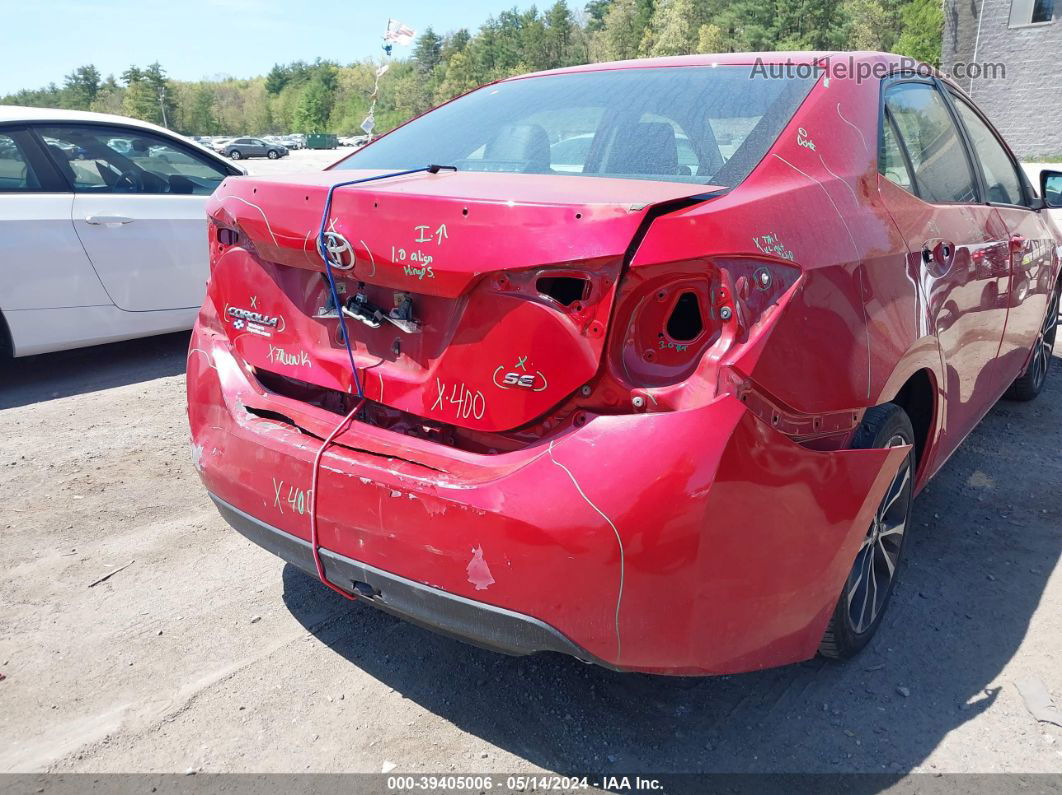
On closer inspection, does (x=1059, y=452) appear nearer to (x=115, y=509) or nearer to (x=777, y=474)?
(x=777, y=474)

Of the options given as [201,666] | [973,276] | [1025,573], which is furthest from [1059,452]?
[201,666]

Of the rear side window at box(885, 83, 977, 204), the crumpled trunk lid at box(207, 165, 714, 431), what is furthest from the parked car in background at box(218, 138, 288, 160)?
the crumpled trunk lid at box(207, 165, 714, 431)

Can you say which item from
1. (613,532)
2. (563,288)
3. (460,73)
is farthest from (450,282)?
(460,73)

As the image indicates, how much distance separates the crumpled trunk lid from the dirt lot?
87cm

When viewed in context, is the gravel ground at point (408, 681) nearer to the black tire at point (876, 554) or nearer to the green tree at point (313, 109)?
the black tire at point (876, 554)

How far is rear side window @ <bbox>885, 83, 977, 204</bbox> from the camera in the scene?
2.62m

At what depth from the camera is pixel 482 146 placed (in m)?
2.56

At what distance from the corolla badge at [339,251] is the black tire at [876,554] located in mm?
1285

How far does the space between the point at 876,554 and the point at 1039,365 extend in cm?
311

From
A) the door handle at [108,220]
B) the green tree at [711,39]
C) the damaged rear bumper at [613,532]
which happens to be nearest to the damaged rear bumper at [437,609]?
the damaged rear bumper at [613,532]

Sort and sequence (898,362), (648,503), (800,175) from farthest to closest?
(898,362)
(800,175)
(648,503)

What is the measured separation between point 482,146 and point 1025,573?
2.41 m

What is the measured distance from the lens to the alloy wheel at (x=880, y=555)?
7.58 feet

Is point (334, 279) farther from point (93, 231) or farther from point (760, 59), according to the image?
point (93, 231)
